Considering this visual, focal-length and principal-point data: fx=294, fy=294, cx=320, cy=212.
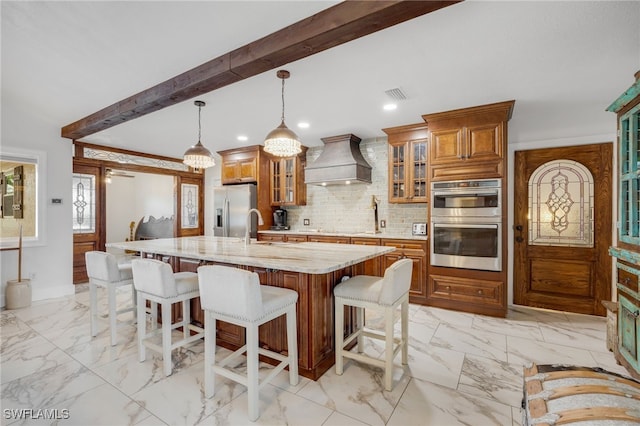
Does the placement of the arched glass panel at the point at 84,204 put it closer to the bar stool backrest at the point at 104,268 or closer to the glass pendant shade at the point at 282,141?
the bar stool backrest at the point at 104,268

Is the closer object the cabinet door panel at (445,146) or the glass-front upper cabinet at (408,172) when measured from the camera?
the cabinet door panel at (445,146)

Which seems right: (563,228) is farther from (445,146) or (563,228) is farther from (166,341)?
(166,341)

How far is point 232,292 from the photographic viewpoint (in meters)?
1.86

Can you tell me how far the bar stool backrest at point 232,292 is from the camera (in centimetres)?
181

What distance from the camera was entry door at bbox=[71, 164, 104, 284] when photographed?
521cm

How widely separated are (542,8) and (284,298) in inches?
98.2

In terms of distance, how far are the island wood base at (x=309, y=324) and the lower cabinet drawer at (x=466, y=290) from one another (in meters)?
1.76

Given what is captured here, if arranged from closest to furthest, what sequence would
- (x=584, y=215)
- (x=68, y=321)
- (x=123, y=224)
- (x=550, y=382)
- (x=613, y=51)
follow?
1. (x=550, y=382)
2. (x=613, y=51)
3. (x=68, y=321)
4. (x=584, y=215)
5. (x=123, y=224)

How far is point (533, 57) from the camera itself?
238cm

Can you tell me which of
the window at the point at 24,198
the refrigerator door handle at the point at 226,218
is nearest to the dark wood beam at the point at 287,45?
the window at the point at 24,198

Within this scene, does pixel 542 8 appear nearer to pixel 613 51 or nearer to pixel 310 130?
pixel 613 51

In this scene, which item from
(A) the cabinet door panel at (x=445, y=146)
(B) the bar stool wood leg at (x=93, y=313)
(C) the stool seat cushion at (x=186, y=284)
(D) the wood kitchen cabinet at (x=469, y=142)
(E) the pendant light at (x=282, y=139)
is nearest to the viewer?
(C) the stool seat cushion at (x=186, y=284)

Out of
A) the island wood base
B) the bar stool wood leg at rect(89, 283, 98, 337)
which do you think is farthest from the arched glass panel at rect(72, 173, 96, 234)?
the island wood base

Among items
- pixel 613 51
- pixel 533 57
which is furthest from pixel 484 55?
pixel 613 51
